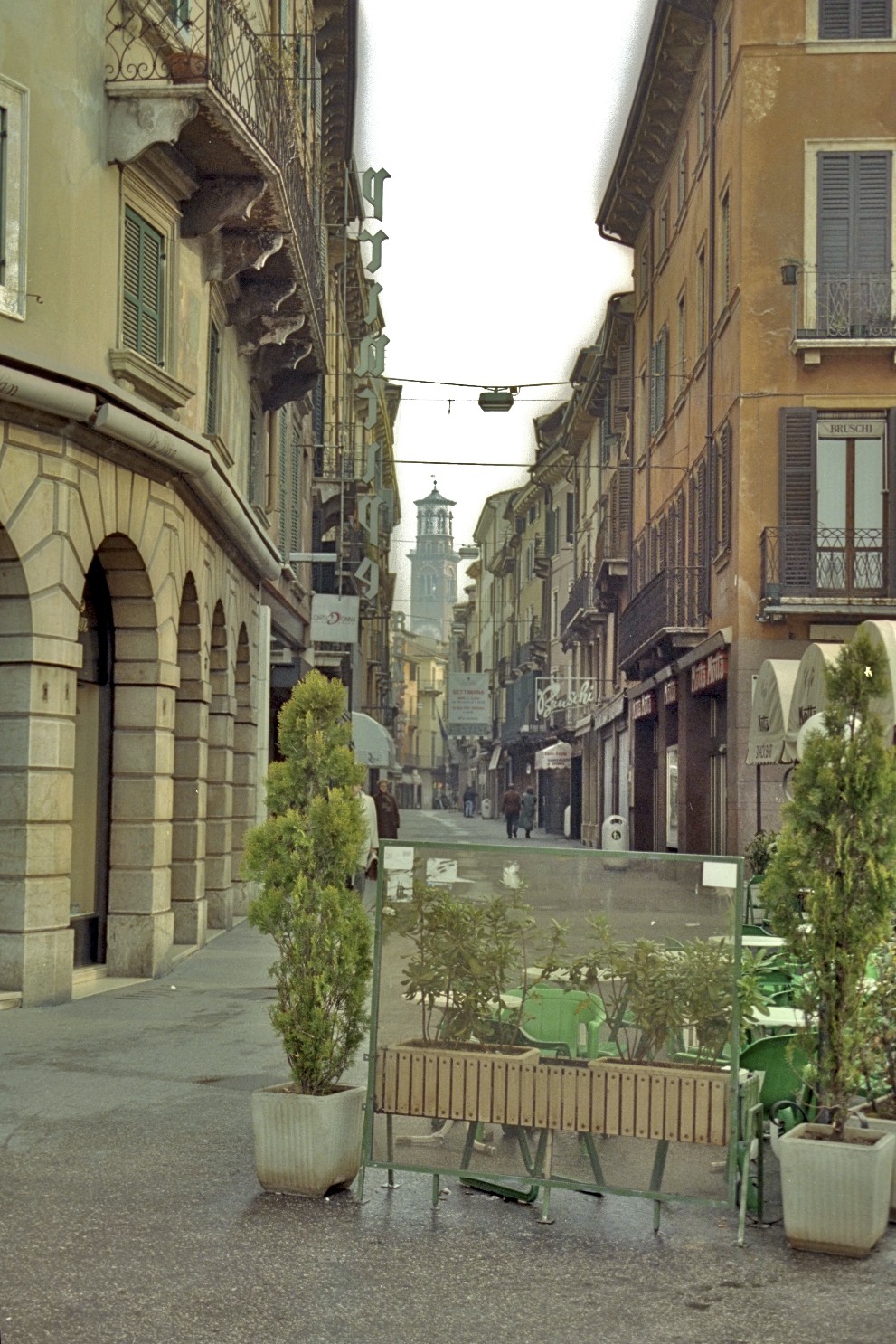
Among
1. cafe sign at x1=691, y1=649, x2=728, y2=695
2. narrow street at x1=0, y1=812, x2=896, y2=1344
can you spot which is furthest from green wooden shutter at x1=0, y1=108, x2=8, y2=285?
cafe sign at x1=691, y1=649, x2=728, y2=695

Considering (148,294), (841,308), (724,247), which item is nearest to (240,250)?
(148,294)

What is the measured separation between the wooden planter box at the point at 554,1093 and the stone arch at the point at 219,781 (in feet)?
44.4

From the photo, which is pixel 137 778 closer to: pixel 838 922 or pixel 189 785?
pixel 189 785

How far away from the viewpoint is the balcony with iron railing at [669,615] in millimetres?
29078

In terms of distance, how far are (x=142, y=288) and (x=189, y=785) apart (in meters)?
5.31

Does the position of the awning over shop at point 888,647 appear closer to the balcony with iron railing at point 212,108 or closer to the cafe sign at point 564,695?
the balcony with iron railing at point 212,108

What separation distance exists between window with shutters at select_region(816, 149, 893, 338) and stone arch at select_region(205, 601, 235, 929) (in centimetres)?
983

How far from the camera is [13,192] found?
43.4 feet

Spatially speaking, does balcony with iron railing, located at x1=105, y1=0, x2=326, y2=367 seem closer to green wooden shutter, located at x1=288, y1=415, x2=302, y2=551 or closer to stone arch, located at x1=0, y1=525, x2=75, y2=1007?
stone arch, located at x1=0, y1=525, x2=75, y2=1007

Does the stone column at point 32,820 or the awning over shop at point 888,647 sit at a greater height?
the awning over shop at point 888,647

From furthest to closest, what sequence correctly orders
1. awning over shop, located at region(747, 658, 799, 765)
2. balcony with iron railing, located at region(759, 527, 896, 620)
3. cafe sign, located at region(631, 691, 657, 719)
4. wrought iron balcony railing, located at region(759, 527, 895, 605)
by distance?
cafe sign, located at region(631, 691, 657, 719)
wrought iron balcony railing, located at region(759, 527, 895, 605)
balcony with iron railing, located at region(759, 527, 896, 620)
awning over shop, located at region(747, 658, 799, 765)

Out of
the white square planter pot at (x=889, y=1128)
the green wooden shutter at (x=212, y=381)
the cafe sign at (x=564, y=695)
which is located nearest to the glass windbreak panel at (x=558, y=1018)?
the white square planter pot at (x=889, y=1128)

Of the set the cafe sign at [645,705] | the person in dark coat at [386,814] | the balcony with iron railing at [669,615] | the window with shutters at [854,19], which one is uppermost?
the window with shutters at [854,19]

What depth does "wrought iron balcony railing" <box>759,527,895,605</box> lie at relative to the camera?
24672 millimetres
